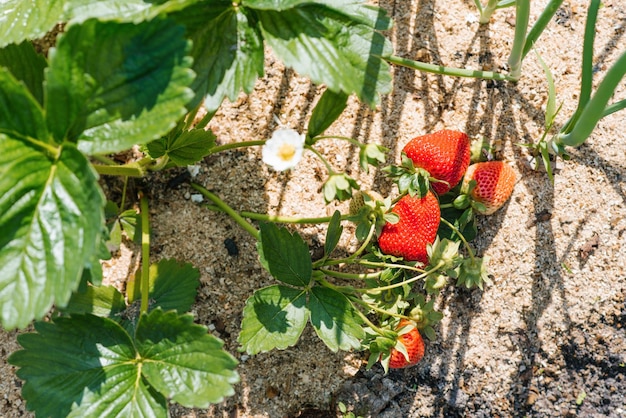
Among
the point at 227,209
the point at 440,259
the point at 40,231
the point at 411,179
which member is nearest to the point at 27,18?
the point at 40,231

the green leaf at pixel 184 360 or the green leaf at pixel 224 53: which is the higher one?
the green leaf at pixel 224 53

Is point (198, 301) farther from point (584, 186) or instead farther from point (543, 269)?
point (584, 186)

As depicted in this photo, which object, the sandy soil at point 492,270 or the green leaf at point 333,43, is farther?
the sandy soil at point 492,270

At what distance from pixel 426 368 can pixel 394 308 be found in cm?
24

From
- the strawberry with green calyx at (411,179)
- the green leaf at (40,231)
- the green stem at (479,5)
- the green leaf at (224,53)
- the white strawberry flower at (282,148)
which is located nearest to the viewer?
the green leaf at (40,231)

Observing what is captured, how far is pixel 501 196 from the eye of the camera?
1471mm

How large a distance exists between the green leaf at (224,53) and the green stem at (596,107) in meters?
0.64

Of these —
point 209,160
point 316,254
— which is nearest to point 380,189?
point 316,254

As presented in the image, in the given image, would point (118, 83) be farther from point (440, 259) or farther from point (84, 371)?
point (440, 259)

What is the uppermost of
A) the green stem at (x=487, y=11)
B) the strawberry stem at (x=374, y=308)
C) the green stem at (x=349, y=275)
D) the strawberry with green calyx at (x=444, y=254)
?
the green stem at (x=487, y=11)

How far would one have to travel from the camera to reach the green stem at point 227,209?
146 centimetres

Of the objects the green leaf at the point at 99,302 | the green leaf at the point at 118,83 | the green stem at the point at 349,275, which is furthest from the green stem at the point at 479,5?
the green leaf at the point at 99,302

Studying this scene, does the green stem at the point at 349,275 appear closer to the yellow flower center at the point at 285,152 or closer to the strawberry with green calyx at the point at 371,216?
the strawberry with green calyx at the point at 371,216

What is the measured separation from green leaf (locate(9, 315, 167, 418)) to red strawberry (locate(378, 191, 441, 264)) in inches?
22.1
